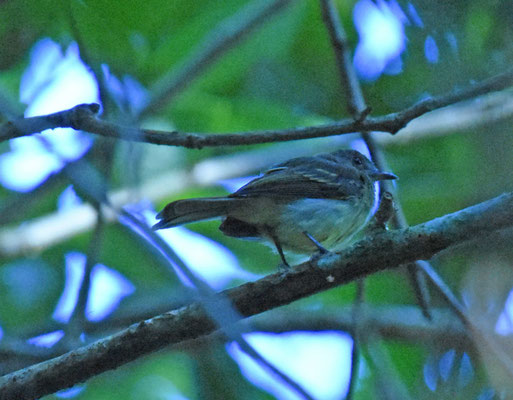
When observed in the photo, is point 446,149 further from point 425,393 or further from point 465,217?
point 425,393

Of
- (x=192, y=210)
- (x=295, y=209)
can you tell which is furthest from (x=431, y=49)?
(x=295, y=209)

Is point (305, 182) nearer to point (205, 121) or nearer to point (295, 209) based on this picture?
point (295, 209)

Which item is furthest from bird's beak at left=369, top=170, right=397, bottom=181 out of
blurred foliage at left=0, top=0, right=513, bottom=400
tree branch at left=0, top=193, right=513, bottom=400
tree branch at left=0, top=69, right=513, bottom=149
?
tree branch at left=0, top=193, right=513, bottom=400

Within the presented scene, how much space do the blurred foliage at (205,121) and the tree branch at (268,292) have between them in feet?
1.33

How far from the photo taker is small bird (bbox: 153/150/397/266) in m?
4.92

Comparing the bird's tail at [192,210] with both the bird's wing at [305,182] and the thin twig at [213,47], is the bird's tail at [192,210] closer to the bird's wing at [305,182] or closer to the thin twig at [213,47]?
the bird's wing at [305,182]

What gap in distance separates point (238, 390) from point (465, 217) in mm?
1709

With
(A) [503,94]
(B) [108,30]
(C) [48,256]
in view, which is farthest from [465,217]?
(C) [48,256]

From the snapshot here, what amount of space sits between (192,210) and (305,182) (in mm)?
978

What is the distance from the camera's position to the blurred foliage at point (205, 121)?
428cm

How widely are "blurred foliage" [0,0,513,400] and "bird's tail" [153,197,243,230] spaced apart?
1.22ft

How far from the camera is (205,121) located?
634 cm

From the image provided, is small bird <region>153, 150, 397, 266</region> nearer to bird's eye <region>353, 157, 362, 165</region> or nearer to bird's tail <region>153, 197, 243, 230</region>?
bird's tail <region>153, 197, 243, 230</region>

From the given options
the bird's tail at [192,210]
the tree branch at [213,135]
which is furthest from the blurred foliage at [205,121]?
the bird's tail at [192,210]
